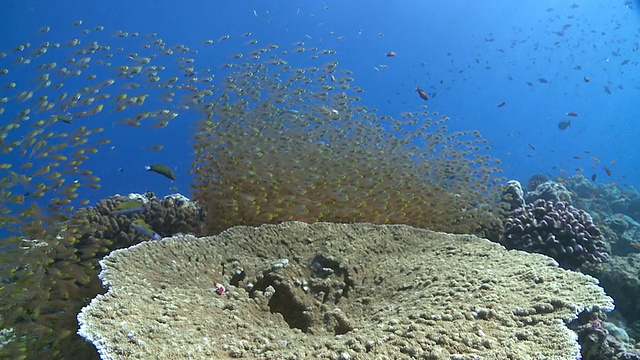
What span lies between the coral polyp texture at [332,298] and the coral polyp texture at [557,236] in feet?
8.67

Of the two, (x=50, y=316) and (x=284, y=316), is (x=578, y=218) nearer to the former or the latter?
(x=284, y=316)

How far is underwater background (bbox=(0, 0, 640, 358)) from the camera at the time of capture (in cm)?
638

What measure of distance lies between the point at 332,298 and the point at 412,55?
63.8 meters

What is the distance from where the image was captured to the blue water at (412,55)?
35.7 meters

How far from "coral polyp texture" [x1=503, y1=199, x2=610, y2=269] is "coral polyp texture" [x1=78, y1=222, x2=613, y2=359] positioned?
2643 mm

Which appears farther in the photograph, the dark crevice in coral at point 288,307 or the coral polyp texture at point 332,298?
the dark crevice in coral at point 288,307

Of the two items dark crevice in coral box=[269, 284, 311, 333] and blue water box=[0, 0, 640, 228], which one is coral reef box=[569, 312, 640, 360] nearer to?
dark crevice in coral box=[269, 284, 311, 333]

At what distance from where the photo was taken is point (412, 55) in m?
63.7

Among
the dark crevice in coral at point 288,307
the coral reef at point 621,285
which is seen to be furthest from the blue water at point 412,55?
the coral reef at point 621,285

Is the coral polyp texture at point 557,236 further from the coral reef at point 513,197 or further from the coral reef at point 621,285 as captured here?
the coral reef at point 513,197

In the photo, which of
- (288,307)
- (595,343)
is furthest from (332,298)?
(595,343)

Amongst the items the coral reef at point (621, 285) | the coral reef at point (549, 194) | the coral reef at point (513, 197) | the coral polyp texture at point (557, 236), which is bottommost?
the coral reef at point (621, 285)

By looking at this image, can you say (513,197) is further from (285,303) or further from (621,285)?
(285,303)

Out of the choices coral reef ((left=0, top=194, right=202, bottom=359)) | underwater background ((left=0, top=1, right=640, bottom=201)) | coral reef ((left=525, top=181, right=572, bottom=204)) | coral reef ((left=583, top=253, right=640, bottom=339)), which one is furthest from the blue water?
coral reef ((left=525, top=181, right=572, bottom=204))
